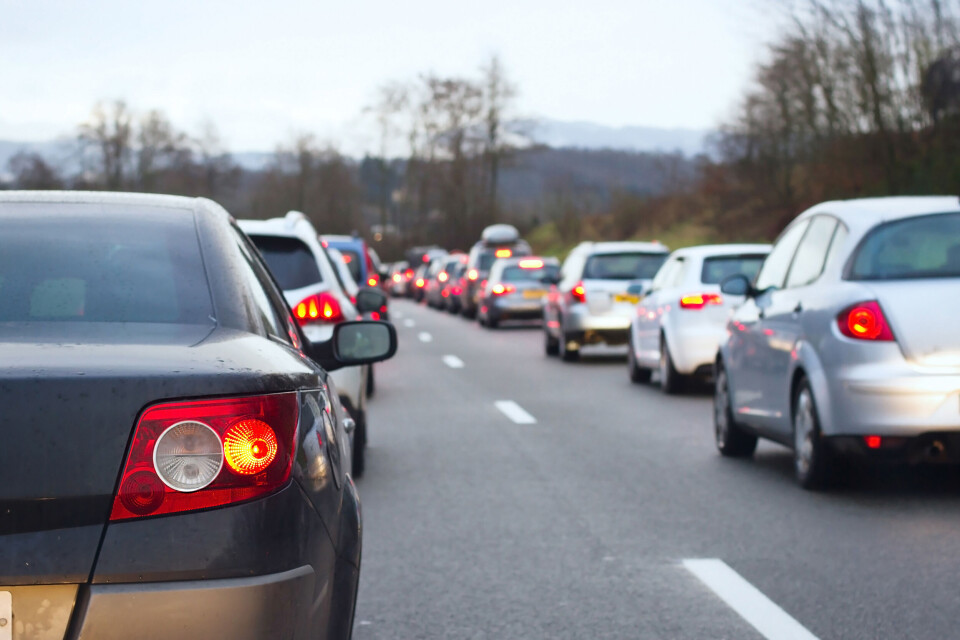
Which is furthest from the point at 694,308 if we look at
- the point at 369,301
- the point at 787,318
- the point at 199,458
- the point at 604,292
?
the point at 199,458

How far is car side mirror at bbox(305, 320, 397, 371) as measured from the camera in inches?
196

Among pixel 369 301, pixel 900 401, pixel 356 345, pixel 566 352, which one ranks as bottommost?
pixel 566 352

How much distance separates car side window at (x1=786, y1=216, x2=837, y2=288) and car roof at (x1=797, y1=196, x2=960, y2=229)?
0.12m

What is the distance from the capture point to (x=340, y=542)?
10.5 feet

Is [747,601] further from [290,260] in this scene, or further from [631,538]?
[290,260]

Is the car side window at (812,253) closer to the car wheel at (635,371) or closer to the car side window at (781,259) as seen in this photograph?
the car side window at (781,259)

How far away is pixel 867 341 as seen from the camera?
7633 mm

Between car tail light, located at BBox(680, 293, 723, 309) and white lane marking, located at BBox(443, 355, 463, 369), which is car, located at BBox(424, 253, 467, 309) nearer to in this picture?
white lane marking, located at BBox(443, 355, 463, 369)

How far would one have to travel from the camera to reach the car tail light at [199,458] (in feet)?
9.15

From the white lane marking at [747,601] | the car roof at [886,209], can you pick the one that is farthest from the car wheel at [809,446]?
the white lane marking at [747,601]

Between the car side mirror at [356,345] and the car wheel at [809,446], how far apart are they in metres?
3.54

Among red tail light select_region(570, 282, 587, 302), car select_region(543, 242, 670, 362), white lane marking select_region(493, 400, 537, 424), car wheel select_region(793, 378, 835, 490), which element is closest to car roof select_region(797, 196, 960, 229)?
car wheel select_region(793, 378, 835, 490)

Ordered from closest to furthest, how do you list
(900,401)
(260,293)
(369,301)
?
(260,293) < (900,401) < (369,301)

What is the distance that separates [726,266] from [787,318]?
6103mm
